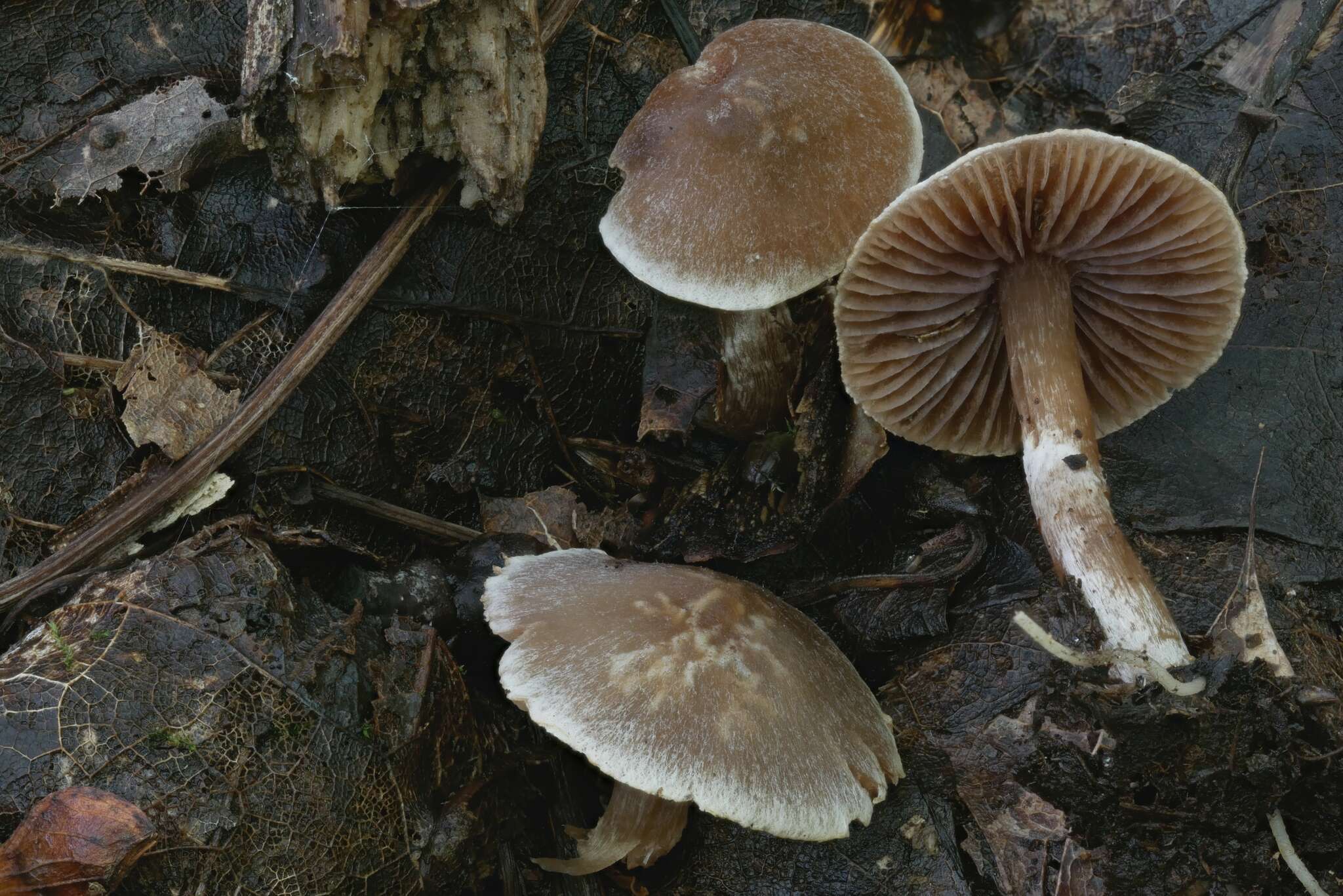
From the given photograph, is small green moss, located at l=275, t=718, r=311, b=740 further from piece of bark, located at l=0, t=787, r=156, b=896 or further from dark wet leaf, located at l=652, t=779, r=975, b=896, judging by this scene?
dark wet leaf, located at l=652, t=779, r=975, b=896

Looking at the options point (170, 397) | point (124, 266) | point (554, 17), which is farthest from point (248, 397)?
point (554, 17)

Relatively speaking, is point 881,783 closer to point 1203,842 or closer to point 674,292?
point 1203,842

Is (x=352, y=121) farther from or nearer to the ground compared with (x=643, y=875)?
farther from the ground

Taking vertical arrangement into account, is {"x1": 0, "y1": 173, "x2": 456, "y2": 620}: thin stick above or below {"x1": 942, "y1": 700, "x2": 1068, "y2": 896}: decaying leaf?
above

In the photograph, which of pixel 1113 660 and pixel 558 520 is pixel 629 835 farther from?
pixel 1113 660

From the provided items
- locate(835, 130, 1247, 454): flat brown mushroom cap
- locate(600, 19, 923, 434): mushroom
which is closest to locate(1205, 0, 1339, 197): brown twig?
locate(835, 130, 1247, 454): flat brown mushroom cap

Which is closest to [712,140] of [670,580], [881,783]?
[670,580]
